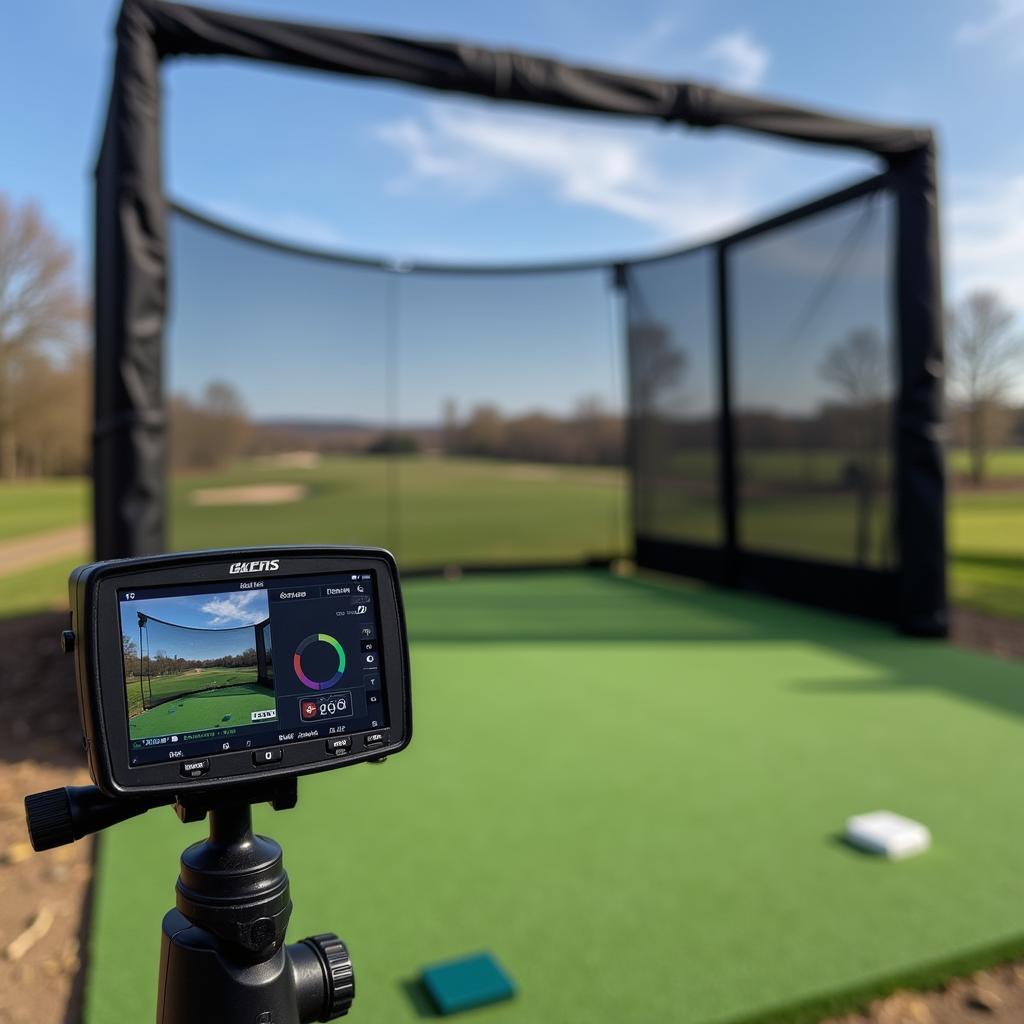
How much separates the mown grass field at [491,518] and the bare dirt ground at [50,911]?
2522 millimetres

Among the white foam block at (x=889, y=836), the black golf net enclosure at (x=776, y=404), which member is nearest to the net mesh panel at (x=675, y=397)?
the black golf net enclosure at (x=776, y=404)

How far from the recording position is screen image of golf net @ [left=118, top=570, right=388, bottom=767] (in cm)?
63

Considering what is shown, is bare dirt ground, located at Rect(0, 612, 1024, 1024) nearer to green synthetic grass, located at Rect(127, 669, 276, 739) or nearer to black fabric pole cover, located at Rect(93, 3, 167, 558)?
black fabric pole cover, located at Rect(93, 3, 167, 558)

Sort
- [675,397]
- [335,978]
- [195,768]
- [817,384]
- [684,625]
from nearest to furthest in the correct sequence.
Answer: [195,768]
[335,978]
[684,625]
[817,384]
[675,397]

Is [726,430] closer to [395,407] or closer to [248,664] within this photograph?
[395,407]

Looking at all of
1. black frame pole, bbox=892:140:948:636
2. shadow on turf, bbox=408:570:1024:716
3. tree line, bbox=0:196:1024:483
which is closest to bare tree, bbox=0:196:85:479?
tree line, bbox=0:196:1024:483

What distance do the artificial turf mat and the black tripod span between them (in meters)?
0.84

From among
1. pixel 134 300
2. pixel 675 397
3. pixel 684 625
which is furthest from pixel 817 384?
pixel 134 300

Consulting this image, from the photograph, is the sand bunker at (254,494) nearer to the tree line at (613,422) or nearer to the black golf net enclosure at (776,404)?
the tree line at (613,422)

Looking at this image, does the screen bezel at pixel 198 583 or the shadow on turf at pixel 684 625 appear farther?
the shadow on turf at pixel 684 625

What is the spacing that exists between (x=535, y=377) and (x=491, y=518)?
4.78 feet

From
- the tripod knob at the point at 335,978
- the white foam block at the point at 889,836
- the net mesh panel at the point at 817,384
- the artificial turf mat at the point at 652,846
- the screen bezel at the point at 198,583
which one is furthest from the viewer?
the net mesh panel at the point at 817,384

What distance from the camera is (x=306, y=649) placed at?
27.3 inches

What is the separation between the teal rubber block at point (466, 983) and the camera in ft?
4.66
